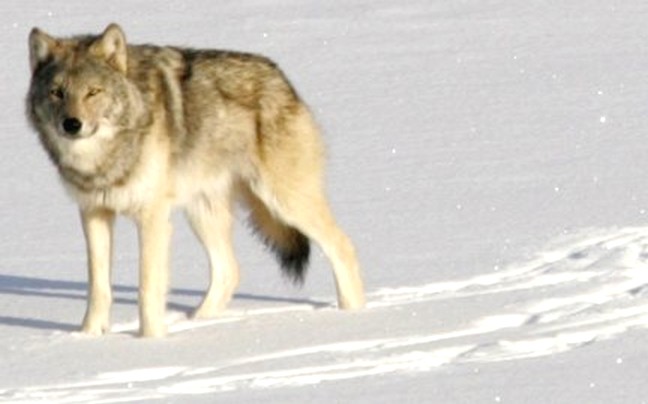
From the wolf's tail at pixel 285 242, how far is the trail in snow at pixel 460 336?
1.12 feet

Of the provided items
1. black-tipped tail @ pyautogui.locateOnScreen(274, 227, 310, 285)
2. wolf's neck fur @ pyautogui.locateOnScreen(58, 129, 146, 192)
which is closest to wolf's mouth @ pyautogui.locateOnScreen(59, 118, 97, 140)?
wolf's neck fur @ pyautogui.locateOnScreen(58, 129, 146, 192)

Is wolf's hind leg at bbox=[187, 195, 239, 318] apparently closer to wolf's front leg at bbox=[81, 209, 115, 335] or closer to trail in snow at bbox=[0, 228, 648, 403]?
trail in snow at bbox=[0, 228, 648, 403]

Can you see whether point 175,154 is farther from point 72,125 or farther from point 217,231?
point 217,231

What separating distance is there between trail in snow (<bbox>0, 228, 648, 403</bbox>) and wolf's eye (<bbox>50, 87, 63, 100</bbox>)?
3.69ft

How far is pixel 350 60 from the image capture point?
16.8 meters

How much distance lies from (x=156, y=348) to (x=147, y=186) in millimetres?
827

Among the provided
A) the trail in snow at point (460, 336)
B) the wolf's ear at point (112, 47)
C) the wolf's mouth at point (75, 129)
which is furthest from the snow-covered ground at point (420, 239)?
the wolf's ear at point (112, 47)

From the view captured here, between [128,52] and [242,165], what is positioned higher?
[128,52]

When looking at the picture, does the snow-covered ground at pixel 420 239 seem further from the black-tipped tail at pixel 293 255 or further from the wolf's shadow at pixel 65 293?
the black-tipped tail at pixel 293 255

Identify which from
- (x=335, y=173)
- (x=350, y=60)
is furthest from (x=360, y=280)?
(x=350, y=60)

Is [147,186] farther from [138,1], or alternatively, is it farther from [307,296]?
[138,1]

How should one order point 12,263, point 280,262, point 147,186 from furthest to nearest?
point 12,263, point 280,262, point 147,186

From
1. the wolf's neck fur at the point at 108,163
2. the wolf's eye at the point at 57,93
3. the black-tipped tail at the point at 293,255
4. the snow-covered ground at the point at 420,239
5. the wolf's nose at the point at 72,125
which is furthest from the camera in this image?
the black-tipped tail at the point at 293,255

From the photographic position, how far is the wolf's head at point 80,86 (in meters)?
8.49
